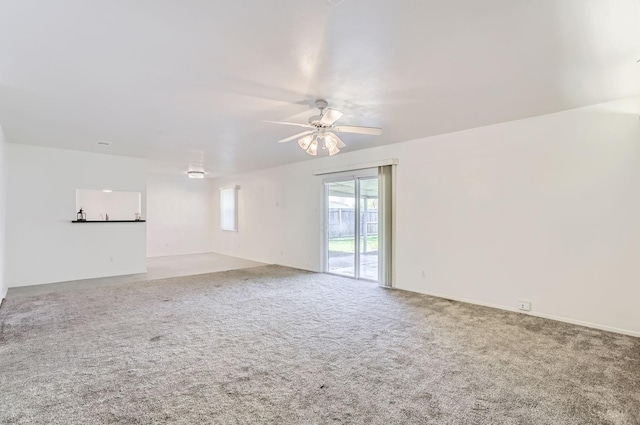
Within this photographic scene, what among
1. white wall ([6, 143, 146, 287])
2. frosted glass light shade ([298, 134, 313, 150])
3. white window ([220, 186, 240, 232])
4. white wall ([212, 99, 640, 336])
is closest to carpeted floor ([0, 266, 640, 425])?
white wall ([212, 99, 640, 336])

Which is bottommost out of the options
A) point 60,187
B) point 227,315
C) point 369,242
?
point 227,315

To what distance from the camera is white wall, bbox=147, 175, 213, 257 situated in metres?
10.1

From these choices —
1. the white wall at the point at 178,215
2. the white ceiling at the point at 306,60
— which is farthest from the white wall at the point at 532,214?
the white wall at the point at 178,215

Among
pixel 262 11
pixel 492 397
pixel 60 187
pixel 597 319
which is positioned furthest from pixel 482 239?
pixel 60 187

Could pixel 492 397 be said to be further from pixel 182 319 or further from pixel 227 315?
pixel 182 319

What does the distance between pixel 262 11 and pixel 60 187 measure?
6318mm

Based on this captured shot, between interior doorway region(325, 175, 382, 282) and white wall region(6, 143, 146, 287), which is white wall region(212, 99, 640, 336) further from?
white wall region(6, 143, 146, 287)

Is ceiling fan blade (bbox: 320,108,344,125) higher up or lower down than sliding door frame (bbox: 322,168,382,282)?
higher up

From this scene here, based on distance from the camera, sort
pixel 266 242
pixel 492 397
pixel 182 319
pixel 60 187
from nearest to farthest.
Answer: pixel 492 397, pixel 182 319, pixel 60 187, pixel 266 242

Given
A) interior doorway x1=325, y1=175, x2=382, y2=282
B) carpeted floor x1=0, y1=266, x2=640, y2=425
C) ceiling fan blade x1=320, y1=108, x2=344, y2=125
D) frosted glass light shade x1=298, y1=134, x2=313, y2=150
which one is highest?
ceiling fan blade x1=320, y1=108, x2=344, y2=125

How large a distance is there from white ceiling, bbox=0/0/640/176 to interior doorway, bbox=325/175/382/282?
7.17 feet

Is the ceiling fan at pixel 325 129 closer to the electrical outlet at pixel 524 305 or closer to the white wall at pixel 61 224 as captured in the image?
the electrical outlet at pixel 524 305

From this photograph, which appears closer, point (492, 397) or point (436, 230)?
point (492, 397)

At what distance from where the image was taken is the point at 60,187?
6242mm
